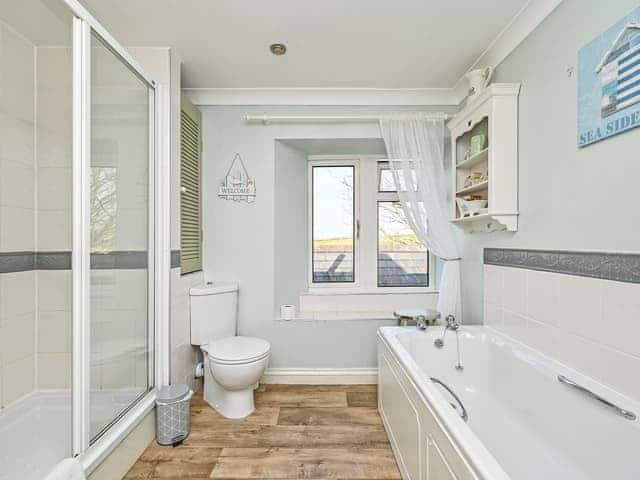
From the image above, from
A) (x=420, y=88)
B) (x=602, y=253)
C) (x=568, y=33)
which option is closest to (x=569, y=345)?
(x=602, y=253)

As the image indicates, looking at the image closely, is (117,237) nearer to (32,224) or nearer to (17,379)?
(32,224)

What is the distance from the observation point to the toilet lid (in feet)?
6.50

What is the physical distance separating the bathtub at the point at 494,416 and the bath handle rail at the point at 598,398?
13mm

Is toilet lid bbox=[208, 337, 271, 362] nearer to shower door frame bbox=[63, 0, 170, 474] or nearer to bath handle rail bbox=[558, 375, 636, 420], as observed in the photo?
shower door frame bbox=[63, 0, 170, 474]

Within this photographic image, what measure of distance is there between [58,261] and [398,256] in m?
2.51

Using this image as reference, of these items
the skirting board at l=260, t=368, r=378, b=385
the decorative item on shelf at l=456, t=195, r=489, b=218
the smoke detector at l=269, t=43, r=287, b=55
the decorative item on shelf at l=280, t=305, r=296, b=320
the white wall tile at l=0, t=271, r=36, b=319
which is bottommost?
the skirting board at l=260, t=368, r=378, b=385

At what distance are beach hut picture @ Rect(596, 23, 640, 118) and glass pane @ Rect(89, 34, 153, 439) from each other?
6.95 feet

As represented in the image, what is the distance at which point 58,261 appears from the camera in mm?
1890

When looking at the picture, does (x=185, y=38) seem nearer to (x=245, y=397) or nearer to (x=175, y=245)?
(x=175, y=245)

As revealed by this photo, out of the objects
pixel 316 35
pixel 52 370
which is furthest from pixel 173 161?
pixel 52 370

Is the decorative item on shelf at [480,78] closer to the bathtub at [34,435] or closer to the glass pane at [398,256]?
the glass pane at [398,256]

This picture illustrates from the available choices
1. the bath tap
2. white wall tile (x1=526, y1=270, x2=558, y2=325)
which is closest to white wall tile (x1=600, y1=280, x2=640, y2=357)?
white wall tile (x1=526, y1=270, x2=558, y2=325)

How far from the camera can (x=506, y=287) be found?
1.89 metres

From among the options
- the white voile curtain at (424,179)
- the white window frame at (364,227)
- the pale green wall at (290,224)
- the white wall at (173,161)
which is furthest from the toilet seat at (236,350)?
the white voile curtain at (424,179)
